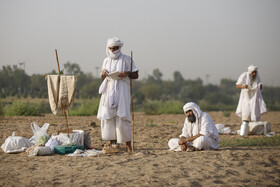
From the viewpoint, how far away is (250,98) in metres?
10.3

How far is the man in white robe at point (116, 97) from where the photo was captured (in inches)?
264

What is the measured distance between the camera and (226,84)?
56.7 meters

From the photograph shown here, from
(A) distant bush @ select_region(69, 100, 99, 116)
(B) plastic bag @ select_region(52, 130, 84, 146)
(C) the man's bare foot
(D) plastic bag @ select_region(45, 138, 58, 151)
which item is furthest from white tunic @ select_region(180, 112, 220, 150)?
(A) distant bush @ select_region(69, 100, 99, 116)

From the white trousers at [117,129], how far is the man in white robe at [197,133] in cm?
102

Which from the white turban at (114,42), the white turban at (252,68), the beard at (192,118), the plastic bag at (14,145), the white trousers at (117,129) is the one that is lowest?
the plastic bag at (14,145)

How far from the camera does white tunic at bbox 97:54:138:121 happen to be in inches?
264

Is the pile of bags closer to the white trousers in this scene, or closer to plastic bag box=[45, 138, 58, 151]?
plastic bag box=[45, 138, 58, 151]

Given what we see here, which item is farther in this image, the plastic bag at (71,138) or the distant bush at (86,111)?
the distant bush at (86,111)

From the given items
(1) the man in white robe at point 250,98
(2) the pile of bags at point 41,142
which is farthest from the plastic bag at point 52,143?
(1) the man in white robe at point 250,98

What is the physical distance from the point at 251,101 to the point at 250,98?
0.13 m

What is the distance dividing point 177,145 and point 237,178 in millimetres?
2269

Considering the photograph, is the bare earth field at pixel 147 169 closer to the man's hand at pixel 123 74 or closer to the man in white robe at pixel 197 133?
the man in white robe at pixel 197 133

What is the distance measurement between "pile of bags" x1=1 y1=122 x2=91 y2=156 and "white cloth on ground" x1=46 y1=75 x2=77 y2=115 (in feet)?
2.07

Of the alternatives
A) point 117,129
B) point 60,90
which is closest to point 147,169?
point 117,129
